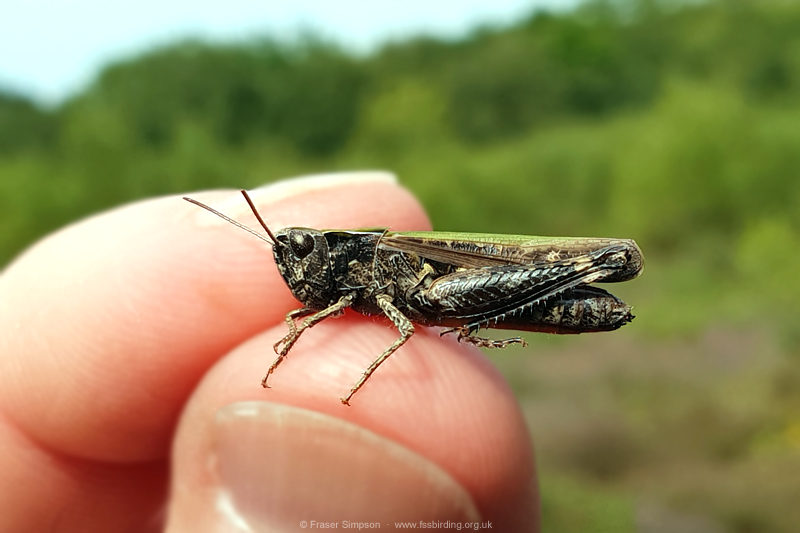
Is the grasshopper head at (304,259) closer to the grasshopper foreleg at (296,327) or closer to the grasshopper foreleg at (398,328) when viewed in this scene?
the grasshopper foreleg at (296,327)

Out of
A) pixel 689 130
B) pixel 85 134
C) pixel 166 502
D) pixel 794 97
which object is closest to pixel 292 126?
pixel 85 134

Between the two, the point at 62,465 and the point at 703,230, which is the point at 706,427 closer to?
the point at 62,465

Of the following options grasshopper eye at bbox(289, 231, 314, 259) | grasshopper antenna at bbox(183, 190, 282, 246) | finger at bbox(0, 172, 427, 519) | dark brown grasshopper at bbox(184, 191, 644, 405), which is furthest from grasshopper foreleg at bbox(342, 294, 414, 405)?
finger at bbox(0, 172, 427, 519)

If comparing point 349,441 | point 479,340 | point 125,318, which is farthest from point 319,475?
point 125,318

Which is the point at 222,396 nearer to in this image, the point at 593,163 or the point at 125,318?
the point at 125,318

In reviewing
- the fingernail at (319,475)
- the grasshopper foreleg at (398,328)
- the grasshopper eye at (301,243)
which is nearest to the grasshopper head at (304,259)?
the grasshopper eye at (301,243)

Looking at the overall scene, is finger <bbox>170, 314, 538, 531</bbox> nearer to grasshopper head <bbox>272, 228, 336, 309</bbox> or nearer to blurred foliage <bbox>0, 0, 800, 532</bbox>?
grasshopper head <bbox>272, 228, 336, 309</bbox>

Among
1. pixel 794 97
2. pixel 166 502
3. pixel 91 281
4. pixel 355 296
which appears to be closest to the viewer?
pixel 355 296

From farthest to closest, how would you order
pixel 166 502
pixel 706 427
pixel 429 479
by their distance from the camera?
1. pixel 706 427
2. pixel 166 502
3. pixel 429 479
